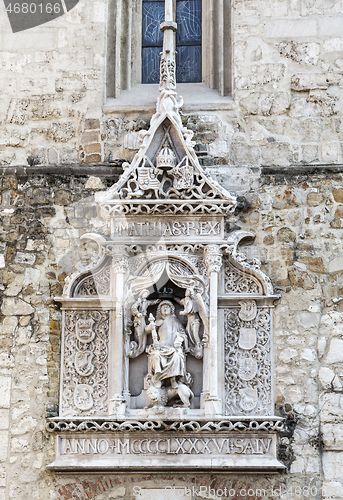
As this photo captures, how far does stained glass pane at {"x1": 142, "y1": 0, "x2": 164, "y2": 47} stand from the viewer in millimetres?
9031

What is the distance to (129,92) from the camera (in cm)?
878

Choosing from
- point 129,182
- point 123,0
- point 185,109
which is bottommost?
point 129,182

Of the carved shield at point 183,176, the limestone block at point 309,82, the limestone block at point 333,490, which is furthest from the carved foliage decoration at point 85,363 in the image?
the limestone block at point 309,82

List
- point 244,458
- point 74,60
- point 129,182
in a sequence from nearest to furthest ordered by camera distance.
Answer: point 244,458, point 129,182, point 74,60

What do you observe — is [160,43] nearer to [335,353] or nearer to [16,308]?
[16,308]

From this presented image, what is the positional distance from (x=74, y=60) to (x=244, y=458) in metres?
3.81

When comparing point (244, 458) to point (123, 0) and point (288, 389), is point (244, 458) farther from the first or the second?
point (123, 0)

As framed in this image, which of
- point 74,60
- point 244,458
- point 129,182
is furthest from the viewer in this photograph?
point 74,60

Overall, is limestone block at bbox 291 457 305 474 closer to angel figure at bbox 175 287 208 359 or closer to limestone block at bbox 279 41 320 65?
angel figure at bbox 175 287 208 359

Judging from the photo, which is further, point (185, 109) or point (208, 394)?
point (185, 109)

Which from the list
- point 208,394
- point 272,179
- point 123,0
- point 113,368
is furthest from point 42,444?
point 123,0

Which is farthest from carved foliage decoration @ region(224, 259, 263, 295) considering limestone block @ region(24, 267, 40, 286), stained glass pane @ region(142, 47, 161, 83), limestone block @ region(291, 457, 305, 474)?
stained glass pane @ region(142, 47, 161, 83)

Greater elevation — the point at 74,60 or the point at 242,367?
the point at 74,60

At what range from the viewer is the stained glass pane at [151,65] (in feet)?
29.4
